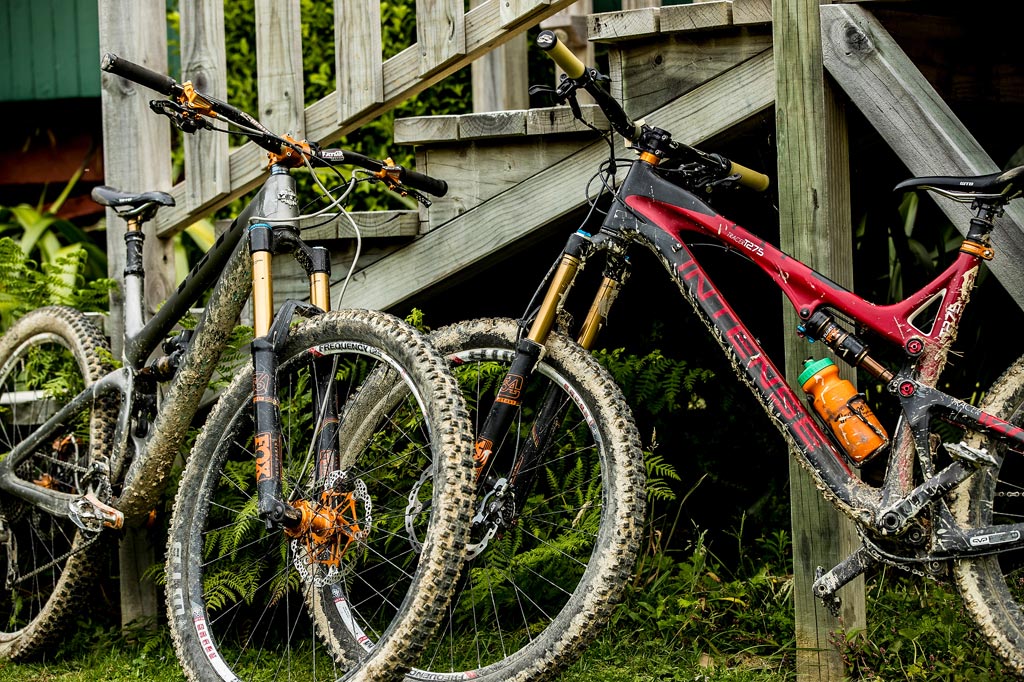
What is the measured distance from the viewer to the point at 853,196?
4398mm

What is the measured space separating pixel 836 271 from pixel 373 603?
1880 mm

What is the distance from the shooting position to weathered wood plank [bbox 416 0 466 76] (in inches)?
128

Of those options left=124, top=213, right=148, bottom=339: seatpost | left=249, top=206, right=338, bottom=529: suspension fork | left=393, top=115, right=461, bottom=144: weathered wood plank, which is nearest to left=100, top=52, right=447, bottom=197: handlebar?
left=249, top=206, right=338, bottom=529: suspension fork

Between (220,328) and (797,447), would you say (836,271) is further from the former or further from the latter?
(220,328)

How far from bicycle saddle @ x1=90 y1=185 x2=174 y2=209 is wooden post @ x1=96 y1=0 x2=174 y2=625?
174 mm

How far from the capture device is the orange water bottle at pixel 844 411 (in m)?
2.59

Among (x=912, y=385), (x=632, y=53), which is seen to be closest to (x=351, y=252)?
(x=632, y=53)

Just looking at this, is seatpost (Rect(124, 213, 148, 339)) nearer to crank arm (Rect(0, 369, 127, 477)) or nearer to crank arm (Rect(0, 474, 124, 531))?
crank arm (Rect(0, 369, 127, 477))

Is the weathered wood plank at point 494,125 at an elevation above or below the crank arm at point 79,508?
above

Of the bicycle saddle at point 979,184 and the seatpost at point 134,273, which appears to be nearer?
the bicycle saddle at point 979,184

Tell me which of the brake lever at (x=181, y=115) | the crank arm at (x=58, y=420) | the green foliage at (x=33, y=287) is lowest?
the crank arm at (x=58, y=420)

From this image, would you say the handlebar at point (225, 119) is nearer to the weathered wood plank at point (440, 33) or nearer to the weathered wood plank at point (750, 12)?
the weathered wood plank at point (440, 33)

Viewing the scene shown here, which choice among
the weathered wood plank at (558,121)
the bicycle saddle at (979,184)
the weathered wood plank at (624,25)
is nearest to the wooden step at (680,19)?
the weathered wood plank at (624,25)

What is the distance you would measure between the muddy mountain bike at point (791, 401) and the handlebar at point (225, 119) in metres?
0.48
